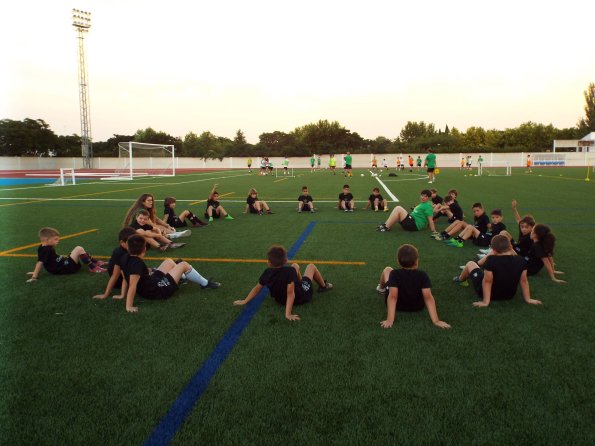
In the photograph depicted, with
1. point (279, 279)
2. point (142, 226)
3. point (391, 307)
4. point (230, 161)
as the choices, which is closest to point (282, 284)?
point (279, 279)

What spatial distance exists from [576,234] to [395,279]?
22.2 ft

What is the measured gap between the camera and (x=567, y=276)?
5887 millimetres

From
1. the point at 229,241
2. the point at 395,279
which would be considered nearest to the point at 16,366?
the point at 395,279

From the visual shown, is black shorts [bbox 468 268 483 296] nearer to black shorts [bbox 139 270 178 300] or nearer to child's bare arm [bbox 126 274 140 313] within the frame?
black shorts [bbox 139 270 178 300]

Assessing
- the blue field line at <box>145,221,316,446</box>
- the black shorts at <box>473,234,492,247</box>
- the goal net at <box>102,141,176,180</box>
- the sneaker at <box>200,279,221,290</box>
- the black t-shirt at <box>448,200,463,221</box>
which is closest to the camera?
the blue field line at <box>145,221,316,446</box>

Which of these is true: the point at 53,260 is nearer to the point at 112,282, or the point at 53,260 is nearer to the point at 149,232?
the point at 112,282

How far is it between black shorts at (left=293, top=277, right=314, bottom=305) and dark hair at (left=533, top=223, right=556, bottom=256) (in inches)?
126

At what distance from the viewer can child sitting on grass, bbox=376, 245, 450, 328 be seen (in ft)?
13.8

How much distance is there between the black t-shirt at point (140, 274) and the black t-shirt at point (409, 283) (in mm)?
2694

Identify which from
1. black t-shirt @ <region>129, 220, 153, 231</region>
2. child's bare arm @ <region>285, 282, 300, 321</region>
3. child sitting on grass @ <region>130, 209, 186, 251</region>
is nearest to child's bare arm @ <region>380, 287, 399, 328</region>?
child's bare arm @ <region>285, 282, 300, 321</region>

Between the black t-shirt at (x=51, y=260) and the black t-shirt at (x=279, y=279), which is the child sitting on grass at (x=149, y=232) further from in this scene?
the black t-shirt at (x=279, y=279)

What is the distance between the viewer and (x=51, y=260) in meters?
5.95

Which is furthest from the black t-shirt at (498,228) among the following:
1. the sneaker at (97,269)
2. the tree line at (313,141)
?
the tree line at (313,141)

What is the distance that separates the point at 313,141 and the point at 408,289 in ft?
295
